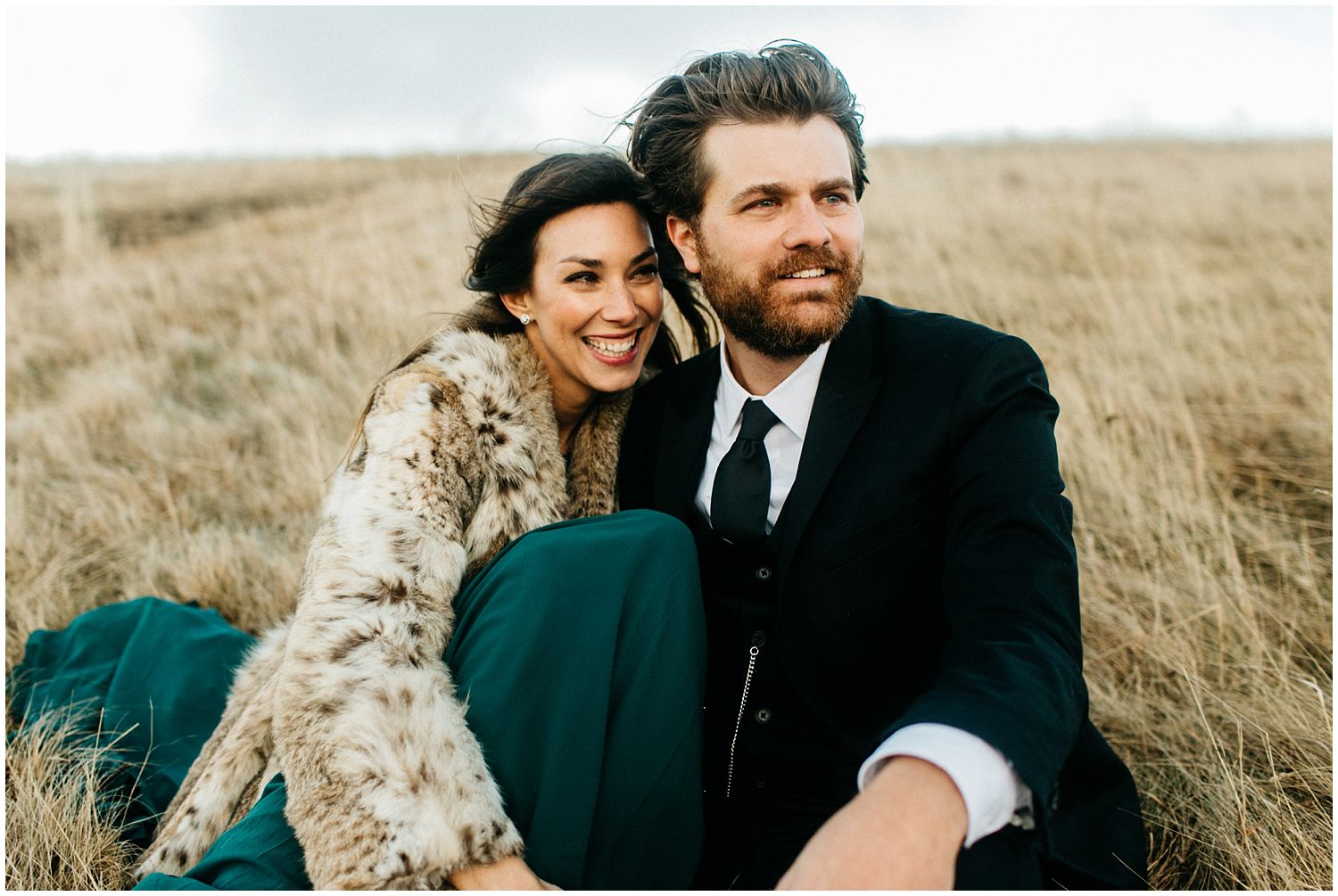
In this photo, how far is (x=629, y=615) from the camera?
6.99 feet

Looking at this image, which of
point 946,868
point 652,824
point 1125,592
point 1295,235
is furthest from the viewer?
point 1295,235

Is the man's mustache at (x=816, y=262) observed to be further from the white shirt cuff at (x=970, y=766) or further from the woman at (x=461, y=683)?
the white shirt cuff at (x=970, y=766)

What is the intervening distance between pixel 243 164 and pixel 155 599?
55.2 ft

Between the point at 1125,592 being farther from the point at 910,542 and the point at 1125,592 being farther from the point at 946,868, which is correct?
the point at 946,868

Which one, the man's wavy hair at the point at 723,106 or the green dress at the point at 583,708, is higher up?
the man's wavy hair at the point at 723,106

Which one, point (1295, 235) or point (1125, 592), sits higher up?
point (1295, 235)

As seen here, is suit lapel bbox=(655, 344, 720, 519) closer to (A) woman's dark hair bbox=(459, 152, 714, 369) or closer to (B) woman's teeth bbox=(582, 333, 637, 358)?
(B) woman's teeth bbox=(582, 333, 637, 358)

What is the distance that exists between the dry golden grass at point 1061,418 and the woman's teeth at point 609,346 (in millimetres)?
1940

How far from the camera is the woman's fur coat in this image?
185 centimetres

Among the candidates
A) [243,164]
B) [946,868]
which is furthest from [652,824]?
[243,164]

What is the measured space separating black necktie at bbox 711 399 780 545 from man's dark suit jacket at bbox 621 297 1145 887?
0.14 meters

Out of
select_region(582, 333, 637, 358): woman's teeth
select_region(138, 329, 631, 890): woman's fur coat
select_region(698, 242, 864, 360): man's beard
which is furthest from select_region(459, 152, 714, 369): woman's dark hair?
select_region(698, 242, 864, 360): man's beard

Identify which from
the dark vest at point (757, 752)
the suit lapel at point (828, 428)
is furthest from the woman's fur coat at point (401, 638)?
the suit lapel at point (828, 428)

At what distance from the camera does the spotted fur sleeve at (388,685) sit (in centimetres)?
183
